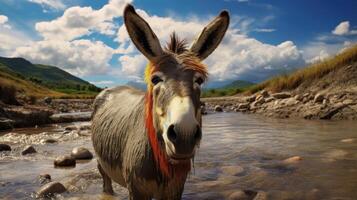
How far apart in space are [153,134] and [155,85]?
587mm

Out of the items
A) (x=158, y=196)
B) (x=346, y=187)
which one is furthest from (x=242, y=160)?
(x=158, y=196)

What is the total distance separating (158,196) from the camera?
440 cm

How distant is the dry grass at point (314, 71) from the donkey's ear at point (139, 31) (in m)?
19.7

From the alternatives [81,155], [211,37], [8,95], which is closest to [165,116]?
[211,37]

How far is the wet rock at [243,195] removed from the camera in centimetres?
624

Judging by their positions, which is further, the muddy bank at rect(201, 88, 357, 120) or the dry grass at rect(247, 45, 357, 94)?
the dry grass at rect(247, 45, 357, 94)

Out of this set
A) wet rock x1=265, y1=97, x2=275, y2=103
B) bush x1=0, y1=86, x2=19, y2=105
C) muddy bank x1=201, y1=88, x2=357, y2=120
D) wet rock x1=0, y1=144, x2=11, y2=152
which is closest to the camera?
wet rock x1=0, y1=144, x2=11, y2=152

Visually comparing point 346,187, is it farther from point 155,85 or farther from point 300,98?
point 300,98

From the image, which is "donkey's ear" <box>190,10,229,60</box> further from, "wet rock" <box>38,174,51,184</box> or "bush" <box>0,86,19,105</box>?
"bush" <box>0,86,19,105</box>

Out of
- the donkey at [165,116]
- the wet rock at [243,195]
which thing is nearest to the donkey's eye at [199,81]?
the donkey at [165,116]

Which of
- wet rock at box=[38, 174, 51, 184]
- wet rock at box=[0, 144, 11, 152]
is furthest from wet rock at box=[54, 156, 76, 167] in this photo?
wet rock at box=[0, 144, 11, 152]

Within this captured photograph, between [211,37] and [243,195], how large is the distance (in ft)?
11.0

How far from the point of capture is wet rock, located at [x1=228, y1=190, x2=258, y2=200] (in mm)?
6238

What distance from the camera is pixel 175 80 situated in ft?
12.0
